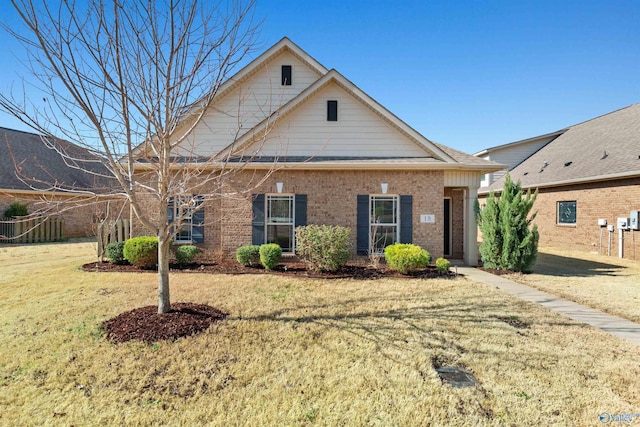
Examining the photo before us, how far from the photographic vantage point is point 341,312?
18.6ft

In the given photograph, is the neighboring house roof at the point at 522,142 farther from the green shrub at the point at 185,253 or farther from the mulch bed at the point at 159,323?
the mulch bed at the point at 159,323

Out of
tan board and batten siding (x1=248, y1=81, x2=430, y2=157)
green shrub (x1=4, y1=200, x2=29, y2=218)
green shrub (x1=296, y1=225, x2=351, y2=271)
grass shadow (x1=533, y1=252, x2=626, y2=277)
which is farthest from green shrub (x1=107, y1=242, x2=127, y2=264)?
grass shadow (x1=533, y1=252, x2=626, y2=277)

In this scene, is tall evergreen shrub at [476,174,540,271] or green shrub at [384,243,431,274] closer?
green shrub at [384,243,431,274]

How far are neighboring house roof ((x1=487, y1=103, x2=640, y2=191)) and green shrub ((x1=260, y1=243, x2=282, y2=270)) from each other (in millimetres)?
12332

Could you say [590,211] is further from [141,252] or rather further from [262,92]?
[141,252]

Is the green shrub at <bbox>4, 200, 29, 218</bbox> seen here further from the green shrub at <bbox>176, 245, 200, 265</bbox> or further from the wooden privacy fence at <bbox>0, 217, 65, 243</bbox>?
the green shrub at <bbox>176, 245, 200, 265</bbox>

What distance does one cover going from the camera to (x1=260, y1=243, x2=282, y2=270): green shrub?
916 cm

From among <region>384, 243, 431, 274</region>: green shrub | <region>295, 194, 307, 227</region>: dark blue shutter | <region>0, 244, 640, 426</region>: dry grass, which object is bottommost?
<region>0, 244, 640, 426</region>: dry grass

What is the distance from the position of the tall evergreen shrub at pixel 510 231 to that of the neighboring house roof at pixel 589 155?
6.30 m

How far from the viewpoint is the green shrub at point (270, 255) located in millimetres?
9156

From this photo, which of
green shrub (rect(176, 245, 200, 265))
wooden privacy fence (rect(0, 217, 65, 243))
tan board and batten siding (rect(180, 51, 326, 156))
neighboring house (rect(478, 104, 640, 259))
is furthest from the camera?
wooden privacy fence (rect(0, 217, 65, 243))

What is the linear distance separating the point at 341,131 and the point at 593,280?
320 inches

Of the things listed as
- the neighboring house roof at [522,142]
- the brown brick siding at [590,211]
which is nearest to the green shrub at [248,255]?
the brown brick siding at [590,211]

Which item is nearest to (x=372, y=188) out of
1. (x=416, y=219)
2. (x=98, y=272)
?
(x=416, y=219)
